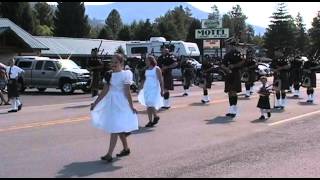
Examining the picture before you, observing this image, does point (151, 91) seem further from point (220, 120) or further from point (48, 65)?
point (48, 65)

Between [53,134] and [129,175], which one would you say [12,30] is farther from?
[129,175]

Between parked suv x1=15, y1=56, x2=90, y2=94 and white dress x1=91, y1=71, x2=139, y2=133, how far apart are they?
19880 mm

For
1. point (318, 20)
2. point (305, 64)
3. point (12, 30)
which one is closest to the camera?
point (305, 64)

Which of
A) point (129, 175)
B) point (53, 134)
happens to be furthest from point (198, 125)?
point (129, 175)

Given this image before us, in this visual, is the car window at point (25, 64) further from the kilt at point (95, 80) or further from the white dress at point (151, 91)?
the white dress at point (151, 91)

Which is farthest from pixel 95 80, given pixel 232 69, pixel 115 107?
pixel 115 107

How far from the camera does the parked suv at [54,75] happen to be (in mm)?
29719

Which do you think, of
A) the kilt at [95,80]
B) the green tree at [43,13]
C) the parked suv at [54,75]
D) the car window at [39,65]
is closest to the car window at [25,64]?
the parked suv at [54,75]

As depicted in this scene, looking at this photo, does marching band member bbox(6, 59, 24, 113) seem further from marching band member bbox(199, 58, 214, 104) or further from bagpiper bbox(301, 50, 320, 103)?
bagpiper bbox(301, 50, 320, 103)

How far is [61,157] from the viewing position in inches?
395

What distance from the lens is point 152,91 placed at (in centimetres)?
1430

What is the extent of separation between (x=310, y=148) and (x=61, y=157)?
179 inches

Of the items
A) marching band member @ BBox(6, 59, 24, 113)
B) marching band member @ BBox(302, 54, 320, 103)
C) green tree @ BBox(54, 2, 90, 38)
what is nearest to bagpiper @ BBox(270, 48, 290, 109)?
marching band member @ BBox(302, 54, 320, 103)

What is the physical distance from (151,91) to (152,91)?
25 mm
